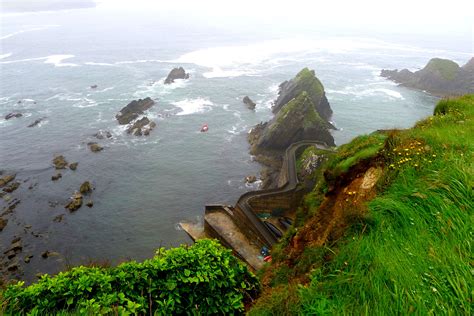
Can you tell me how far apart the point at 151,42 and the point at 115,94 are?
210ft

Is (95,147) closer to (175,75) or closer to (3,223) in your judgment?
(3,223)

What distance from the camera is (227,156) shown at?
4866 centimetres

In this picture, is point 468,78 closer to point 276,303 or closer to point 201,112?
point 201,112

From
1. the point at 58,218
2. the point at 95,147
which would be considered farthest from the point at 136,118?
the point at 58,218

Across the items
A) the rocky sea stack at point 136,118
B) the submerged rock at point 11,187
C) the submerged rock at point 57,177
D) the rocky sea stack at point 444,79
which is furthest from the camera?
the rocky sea stack at point 444,79

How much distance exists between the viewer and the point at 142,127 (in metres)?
55.8

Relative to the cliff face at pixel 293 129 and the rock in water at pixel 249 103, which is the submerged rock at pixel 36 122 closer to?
the cliff face at pixel 293 129

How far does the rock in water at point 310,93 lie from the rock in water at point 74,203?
36641 millimetres

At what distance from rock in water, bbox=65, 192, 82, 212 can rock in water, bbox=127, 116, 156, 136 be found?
1772 cm

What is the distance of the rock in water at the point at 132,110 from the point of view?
58.0 metres

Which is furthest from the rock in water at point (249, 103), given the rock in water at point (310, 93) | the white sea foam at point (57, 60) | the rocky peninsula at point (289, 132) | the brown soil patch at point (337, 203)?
the brown soil patch at point (337, 203)

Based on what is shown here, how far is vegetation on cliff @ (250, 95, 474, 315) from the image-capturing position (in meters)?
Result: 5.58

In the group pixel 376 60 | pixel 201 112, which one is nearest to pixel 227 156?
pixel 201 112

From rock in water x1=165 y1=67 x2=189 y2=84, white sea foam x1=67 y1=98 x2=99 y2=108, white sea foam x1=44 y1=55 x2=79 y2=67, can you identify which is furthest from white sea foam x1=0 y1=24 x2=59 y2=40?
white sea foam x1=67 y1=98 x2=99 y2=108
